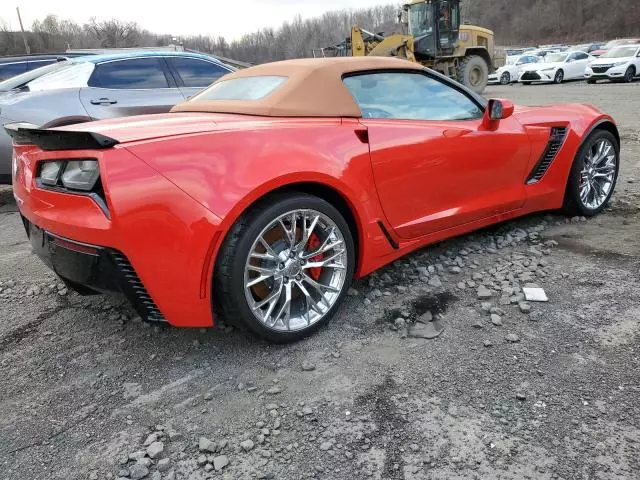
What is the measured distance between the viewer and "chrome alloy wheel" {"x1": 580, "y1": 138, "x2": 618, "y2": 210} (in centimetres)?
411

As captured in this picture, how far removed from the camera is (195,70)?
6453 millimetres

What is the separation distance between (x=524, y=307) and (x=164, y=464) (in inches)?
75.7

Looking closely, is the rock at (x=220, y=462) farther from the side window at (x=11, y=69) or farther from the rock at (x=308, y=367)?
the side window at (x=11, y=69)

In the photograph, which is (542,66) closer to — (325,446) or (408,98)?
(408,98)

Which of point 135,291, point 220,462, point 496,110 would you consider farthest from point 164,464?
point 496,110

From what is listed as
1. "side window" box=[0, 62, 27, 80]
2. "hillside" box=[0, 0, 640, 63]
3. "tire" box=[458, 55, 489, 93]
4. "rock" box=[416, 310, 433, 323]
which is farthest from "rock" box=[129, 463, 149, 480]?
"hillside" box=[0, 0, 640, 63]

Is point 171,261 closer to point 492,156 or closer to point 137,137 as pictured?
point 137,137

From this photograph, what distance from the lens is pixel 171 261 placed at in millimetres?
2162

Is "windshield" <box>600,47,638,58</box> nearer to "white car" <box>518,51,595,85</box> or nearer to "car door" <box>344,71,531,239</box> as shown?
"white car" <box>518,51,595,85</box>

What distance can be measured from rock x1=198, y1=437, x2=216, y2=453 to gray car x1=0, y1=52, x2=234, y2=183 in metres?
4.19

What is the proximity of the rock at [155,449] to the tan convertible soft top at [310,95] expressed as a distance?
1.63m

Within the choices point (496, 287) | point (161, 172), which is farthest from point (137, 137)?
point (496, 287)

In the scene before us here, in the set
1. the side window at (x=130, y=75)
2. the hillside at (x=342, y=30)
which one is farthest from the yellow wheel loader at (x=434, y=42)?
the hillside at (x=342, y=30)

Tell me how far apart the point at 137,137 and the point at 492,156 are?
2200mm
